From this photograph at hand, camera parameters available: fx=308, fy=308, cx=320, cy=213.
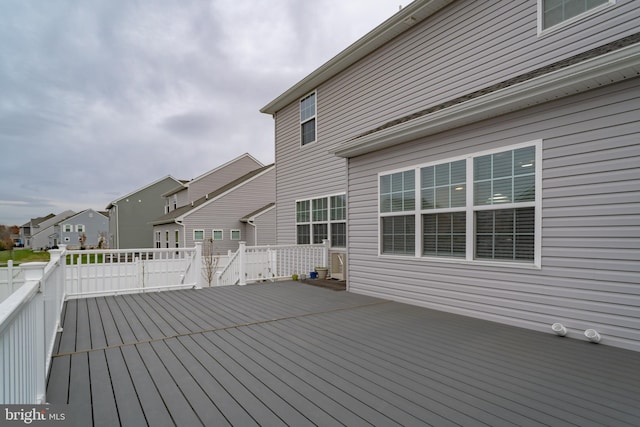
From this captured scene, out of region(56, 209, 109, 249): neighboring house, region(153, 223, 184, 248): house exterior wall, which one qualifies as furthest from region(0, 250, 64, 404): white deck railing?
region(56, 209, 109, 249): neighboring house

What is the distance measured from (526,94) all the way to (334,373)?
12.1 ft

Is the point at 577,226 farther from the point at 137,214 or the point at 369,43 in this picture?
the point at 137,214

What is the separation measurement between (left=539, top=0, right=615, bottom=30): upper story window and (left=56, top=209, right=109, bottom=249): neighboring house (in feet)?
136

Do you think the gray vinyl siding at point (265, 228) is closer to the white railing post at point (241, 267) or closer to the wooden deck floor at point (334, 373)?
the white railing post at point (241, 267)

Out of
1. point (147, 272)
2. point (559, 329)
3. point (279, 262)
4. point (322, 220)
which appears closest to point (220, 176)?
point (147, 272)

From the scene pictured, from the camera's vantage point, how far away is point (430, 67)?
6152 mm

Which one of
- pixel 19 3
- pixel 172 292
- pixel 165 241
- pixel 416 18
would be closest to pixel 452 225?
pixel 416 18

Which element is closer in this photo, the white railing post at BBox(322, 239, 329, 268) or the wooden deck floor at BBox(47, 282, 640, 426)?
the wooden deck floor at BBox(47, 282, 640, 426)

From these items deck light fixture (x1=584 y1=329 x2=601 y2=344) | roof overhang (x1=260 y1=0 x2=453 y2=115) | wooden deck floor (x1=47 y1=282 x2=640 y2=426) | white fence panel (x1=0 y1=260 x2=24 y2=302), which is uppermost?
roof overhang (x1=260 y1=0 x2=453 y2=115)

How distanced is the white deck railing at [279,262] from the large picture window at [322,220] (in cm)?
41

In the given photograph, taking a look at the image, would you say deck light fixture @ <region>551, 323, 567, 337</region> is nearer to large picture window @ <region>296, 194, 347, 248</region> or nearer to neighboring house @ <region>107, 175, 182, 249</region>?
large picture window @ <region>296, 194, 347, 248</region>

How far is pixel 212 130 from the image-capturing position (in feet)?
68.5

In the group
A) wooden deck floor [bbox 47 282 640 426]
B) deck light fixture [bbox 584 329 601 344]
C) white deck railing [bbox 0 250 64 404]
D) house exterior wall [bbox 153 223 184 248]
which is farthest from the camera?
house exterior wall [bbox 153 223 184 248]

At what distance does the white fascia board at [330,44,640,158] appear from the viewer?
2.92 meters
